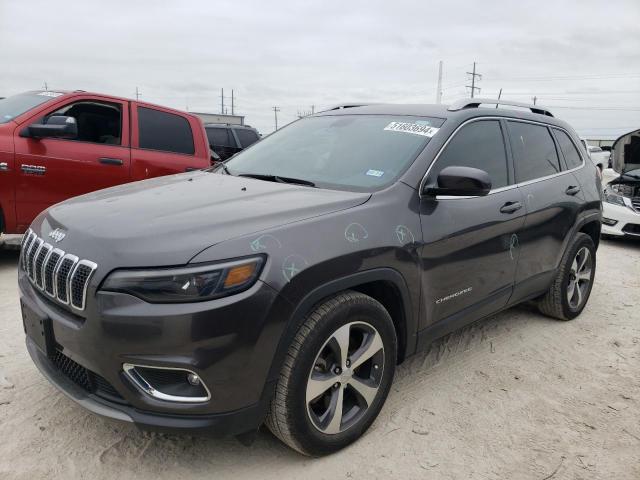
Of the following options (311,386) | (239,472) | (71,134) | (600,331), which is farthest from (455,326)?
(71,134)

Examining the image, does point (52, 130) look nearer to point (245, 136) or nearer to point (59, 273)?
point (59, 273)

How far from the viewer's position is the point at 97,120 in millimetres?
5828

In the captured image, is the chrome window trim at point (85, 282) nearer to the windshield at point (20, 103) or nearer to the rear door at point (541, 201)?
the rear door at point (541, 201)

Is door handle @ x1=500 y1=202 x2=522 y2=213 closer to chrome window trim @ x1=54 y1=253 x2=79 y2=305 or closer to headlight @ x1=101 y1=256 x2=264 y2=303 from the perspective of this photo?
headlight @ x1=101 y1=256 x2=264 y2=303

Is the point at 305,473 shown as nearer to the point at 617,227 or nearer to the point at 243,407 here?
the point at 243,407

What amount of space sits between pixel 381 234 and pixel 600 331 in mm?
2866

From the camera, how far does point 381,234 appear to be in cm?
255

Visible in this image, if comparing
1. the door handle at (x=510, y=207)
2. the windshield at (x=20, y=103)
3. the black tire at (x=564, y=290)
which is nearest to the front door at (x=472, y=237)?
the door handle at (x=510, y=207)

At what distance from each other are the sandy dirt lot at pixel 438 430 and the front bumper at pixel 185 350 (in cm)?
18

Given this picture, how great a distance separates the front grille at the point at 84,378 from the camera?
2.19 metres

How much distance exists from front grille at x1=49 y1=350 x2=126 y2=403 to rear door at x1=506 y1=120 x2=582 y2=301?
Answer: 8.82ft

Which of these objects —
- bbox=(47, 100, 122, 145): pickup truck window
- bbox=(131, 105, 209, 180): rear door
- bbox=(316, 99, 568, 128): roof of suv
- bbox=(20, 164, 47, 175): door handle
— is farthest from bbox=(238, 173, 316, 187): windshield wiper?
bbox=(47, 100, 122, 145): pickup truck window

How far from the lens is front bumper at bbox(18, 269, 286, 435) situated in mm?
1979

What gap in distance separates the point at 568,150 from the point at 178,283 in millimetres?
3725
